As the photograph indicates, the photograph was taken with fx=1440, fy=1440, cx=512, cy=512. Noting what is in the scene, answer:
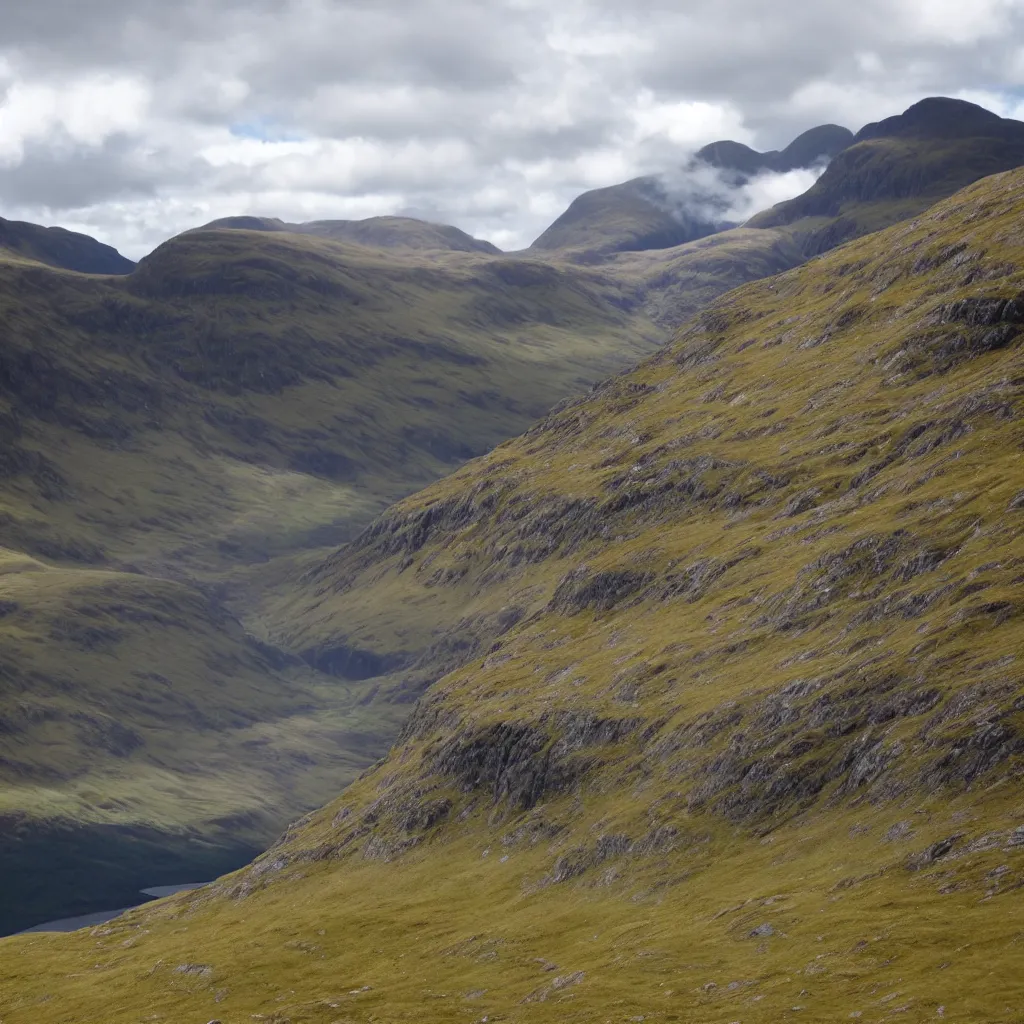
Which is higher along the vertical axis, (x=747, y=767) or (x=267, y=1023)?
(x=747, y=767)

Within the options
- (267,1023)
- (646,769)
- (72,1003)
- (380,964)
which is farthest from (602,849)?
(72,1003)

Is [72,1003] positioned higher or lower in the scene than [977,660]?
lower

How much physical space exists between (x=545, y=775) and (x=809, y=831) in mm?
60424

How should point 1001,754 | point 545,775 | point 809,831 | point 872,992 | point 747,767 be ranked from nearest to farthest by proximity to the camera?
point 872,992, point 1001,754, point 809,831, point 747,767, point 545,775

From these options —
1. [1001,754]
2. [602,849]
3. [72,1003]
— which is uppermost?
[1001,754]

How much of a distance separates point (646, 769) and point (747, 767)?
22889 millimetres

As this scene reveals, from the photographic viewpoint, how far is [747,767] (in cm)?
15750

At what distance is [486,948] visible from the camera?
142m

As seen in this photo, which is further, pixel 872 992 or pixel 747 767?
pixel 747 767

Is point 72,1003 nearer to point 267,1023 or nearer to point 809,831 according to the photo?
point 267,1023

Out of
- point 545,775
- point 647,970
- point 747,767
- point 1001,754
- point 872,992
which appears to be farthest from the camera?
point 545,775

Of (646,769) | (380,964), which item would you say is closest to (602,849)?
(646,769)

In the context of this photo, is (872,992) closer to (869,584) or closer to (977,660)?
(977,660)

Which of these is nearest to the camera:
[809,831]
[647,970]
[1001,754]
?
[647,970]
